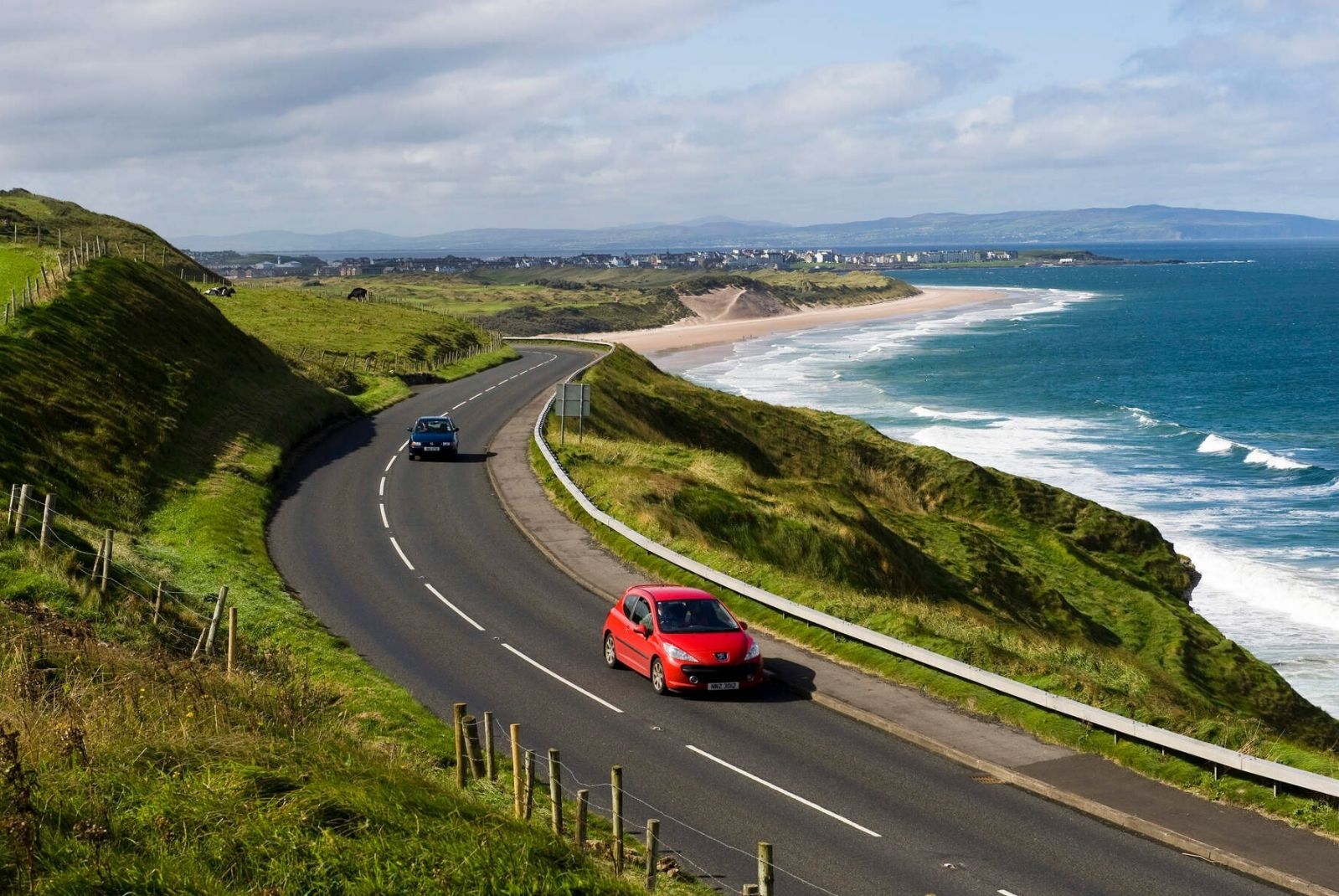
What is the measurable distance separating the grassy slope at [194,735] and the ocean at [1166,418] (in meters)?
30.6

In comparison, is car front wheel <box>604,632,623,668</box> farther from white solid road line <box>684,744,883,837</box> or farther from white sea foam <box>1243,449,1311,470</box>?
white sea foam <box>1243,449,1311,470</box>

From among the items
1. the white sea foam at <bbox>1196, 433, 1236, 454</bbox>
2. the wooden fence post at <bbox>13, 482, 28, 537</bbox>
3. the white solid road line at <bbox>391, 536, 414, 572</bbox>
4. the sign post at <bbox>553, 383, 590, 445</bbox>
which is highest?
the sign post at <bbox>553, 383, 590, 445</bbox>

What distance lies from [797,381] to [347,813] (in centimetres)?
10308

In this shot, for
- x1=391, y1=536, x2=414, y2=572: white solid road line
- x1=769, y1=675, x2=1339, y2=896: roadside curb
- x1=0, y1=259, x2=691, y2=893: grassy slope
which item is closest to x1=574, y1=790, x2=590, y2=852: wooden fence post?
x1=0, y1=259, x2=691, y2=893: grassy slope

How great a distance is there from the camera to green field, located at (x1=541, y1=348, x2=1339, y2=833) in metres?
21.6

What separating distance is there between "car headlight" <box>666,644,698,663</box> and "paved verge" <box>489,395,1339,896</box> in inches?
74.7

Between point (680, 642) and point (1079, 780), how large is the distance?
22.6 ft

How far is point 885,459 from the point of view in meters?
58.7

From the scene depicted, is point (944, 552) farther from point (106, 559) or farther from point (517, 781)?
point (517, 781)

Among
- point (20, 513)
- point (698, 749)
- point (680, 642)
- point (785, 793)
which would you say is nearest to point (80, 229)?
point (20, 513)

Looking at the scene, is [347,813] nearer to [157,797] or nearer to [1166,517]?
[157,797]

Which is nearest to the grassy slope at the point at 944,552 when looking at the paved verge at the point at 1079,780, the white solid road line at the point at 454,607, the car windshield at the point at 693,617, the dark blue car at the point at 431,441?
the paved verge at the point at 1079,780

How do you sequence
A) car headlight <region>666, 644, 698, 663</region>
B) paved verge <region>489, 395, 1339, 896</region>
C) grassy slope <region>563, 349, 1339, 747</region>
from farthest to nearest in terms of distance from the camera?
grassy slope <region>563, 349, 1339, 747</region> < car headlight <region>666, 644, 698, 663</region> < paved verge <region>489, 395, 1339, 896</region>

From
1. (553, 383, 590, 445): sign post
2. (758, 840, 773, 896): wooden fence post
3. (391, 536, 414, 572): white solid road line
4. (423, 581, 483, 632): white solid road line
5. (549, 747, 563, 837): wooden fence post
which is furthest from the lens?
(553, 383, 590, 445): sign post
